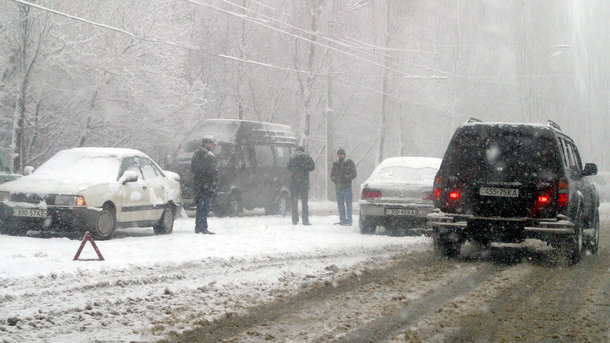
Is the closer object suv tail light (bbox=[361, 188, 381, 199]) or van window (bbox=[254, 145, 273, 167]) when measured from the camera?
suv tail light (bbox=[361, 188, 381, 199])

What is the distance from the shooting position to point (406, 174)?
1452cm

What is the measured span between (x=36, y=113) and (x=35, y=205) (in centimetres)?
1372

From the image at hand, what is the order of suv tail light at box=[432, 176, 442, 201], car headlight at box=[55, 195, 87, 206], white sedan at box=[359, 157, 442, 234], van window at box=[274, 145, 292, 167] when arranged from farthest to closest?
van window at box=[274, 145, 292, 167] < white sedan at box=[359, 157, 442, 234] < car headlight at box=[55, 195, 87, 206] < suv tail light at box=[432, 176, 442, 201]

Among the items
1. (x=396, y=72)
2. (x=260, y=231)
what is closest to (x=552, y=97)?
(x=396, y=72)

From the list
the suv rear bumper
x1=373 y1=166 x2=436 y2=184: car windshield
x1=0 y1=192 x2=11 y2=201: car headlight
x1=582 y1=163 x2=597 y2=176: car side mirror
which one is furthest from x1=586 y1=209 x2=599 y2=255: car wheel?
x1=0 y1=192 x2=11 y2=201: car headlight

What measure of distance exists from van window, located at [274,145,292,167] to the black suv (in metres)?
10.9

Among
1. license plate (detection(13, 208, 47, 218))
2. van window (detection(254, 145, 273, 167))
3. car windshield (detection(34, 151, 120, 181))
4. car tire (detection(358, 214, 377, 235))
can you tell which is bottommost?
car tire (detection(358, 214, 377, 235))

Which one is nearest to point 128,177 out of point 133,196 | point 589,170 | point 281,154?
point 133,196

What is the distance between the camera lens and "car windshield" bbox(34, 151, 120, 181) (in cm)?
1269

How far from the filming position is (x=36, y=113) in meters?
24.5

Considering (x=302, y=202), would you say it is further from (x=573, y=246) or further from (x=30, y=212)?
(x=573, y=246)

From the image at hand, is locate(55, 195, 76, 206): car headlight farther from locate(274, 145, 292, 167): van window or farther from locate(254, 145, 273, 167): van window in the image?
locate(274, 145, 292, 167): van window

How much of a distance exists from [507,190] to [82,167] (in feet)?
23.9

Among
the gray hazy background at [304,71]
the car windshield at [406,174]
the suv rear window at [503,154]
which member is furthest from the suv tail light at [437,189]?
the gray hazy background at [304,71]
